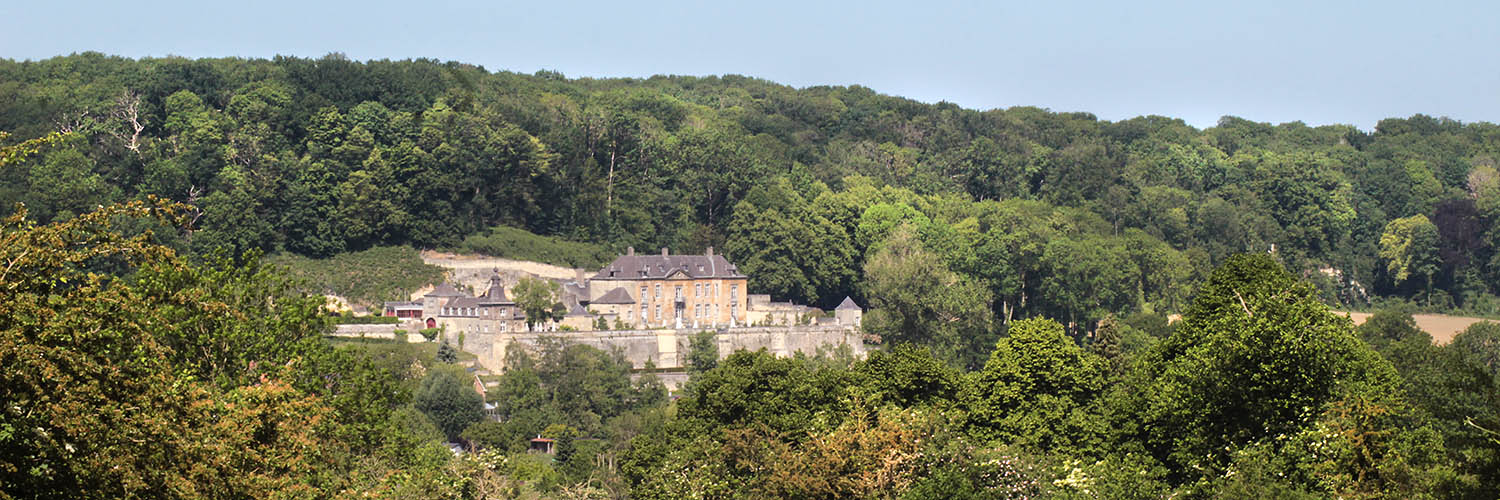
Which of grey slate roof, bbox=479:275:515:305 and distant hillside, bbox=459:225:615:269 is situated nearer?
grey slate roof, bbox=479:275:515:305

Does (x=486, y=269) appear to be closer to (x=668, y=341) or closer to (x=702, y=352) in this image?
(x=668, y=341)

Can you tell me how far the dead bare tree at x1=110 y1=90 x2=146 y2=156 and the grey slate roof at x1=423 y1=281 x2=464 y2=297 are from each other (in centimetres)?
1505

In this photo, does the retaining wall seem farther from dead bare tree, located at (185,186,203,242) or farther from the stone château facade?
dead bare tree, located at (185,186,203,242)

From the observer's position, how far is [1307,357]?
1176 inches

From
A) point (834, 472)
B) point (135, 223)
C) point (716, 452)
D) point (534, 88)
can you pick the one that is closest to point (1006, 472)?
point (834, 472)

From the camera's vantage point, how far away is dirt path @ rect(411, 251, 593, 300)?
74.6 meters

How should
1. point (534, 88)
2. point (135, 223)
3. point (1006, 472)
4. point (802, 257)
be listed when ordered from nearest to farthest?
point (1006, 472), point (135, 223), point (802, 257), point (534, 88)

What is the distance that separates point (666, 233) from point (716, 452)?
49524 millimetres

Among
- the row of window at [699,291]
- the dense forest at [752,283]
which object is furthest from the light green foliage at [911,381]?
the row of window at [699,291]

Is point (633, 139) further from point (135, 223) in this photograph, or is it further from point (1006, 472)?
point (1006, 472)

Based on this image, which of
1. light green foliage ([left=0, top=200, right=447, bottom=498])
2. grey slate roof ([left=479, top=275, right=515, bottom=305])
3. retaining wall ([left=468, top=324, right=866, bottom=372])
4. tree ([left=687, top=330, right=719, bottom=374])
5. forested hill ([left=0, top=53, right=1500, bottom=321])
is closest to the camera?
light green foliage ([left=0, top=200, right=447, bottom=498])

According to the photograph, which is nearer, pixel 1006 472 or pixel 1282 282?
pixel 1006 472

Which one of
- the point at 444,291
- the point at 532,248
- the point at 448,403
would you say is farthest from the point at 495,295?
the point at 448,403

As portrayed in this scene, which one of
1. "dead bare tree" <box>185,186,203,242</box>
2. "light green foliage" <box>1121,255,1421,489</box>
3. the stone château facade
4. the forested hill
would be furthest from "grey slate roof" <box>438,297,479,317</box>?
"light green foliage" <box>1121,255,1421,489</box>
